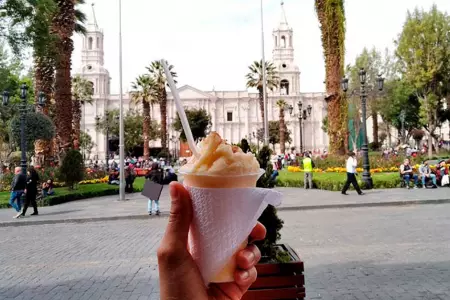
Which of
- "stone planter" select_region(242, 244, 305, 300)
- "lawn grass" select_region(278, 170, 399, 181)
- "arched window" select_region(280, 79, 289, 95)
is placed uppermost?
"arched window" select_region(280, 79, 289, 95)

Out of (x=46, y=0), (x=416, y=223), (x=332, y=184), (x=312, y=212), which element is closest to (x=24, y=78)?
(x=46, y=0)

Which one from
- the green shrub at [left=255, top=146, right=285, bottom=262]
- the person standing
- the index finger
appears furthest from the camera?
the person standing

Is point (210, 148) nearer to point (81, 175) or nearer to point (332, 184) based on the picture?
point (332, 184)

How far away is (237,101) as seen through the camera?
274 feet

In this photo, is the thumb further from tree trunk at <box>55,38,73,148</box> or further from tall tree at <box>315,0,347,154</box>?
tall tree at <box>315,0,347,154</box>

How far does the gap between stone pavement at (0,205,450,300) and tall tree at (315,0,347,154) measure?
42.3 feet

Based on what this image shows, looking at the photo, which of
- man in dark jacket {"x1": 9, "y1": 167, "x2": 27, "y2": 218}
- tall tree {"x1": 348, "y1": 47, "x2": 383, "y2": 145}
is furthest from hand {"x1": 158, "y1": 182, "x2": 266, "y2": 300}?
tall tree {"x1": 348, "y1": 47, "x2": 383, "y2": 145}

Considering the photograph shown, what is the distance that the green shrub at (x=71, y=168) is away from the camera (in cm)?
1824

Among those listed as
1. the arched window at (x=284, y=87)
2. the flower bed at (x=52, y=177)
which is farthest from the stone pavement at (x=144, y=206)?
the arched window at (x=284, y=87)

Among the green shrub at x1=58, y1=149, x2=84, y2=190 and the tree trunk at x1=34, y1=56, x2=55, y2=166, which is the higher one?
the tree trunk at x1=34, y1=56, x2=55, y2=166

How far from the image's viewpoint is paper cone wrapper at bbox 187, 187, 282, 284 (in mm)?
1326

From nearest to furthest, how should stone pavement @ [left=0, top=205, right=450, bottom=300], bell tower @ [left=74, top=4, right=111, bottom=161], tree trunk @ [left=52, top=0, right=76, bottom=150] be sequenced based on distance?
stone pavement @ [left=0, top=205, right=450, bottom=300], tree trunk @ [left=52, top=0, right=76, bottom=150], bell tower @ [left=74, top=4, right=111, bottom=161]

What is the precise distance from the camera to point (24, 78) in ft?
154

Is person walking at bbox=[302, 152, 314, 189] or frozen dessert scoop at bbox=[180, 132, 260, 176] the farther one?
person walking at bbox=[302, 152, 314, 189]
